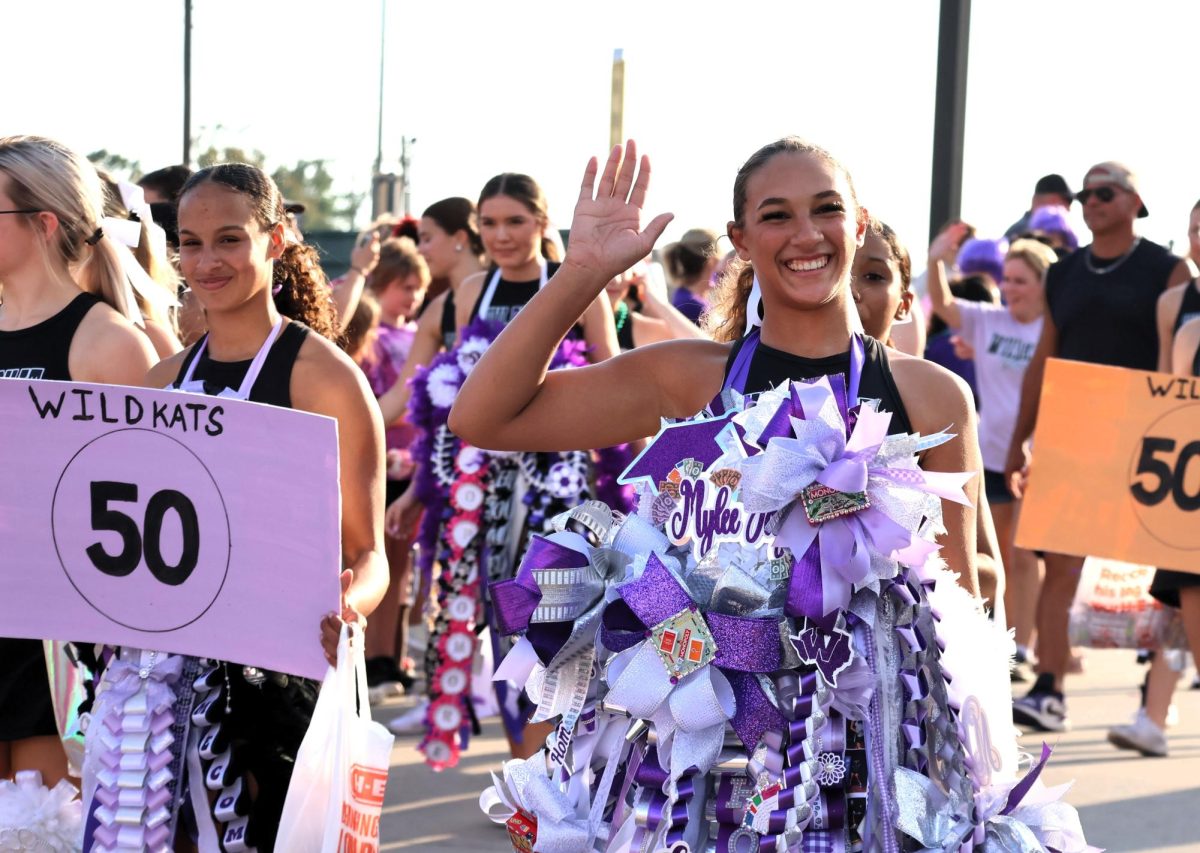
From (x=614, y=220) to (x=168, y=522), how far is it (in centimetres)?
121

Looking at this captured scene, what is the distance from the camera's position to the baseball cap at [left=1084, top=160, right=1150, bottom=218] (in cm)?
751

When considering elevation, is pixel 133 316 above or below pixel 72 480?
above

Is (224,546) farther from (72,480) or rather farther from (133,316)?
(133,316)

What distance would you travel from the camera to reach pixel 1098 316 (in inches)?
299

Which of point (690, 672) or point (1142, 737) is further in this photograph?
point (1142, 737)

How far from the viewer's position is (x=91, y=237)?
414cm

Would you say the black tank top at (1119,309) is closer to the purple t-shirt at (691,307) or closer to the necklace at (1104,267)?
the necklace at (1104,267)

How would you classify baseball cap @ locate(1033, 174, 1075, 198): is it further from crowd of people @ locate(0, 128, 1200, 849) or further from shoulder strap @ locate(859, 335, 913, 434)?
shoulder strap @ locate(859, 335, 913, 434)

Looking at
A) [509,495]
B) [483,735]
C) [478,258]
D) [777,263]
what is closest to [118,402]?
[777,263]

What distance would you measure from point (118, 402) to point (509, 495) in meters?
2.87

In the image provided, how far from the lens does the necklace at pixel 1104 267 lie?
25.0 feet

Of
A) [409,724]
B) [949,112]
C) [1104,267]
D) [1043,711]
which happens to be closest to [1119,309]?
[1104,267]

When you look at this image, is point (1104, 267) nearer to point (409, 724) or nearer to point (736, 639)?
point (409, 724)

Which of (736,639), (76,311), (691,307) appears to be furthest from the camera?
(691,307)
